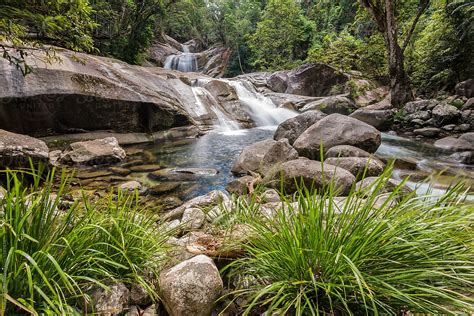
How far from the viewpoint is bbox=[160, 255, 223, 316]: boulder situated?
1507 millimetres

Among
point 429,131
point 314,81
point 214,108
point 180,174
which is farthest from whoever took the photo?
point 314,81

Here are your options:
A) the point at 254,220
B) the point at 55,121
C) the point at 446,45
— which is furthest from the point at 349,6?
the point at 254,220

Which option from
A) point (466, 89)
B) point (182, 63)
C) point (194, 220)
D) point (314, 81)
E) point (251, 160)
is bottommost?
point (251, 160)

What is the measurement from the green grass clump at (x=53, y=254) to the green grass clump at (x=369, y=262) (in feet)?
2.60

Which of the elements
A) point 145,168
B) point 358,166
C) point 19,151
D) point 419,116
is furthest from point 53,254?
point 419,116

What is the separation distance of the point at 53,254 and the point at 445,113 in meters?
12.6

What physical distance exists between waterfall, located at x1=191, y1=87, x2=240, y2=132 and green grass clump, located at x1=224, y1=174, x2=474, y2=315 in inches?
434

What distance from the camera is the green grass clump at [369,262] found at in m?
1.21

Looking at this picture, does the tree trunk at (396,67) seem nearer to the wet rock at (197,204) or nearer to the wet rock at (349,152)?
the wet rock at (349,152)

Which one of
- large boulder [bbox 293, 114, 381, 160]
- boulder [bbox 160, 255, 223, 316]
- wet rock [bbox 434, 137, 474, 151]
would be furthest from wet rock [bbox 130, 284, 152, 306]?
wet rock [bbox 434, 137, 474, 151]

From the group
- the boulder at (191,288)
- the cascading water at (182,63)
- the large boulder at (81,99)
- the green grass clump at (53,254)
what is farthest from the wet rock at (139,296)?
the cascading water at (182,63)

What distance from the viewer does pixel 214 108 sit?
526 inches

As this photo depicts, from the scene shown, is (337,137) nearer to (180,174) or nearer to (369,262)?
(180,174)

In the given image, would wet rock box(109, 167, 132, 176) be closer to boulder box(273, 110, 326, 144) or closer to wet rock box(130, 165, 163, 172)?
wet rock box(130, 165, 163, 172)
